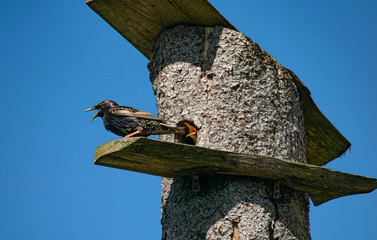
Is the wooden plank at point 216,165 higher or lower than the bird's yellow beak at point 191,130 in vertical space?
Result: lower

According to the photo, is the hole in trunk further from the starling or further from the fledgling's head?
the fledgling's head

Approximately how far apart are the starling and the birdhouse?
0.57ft

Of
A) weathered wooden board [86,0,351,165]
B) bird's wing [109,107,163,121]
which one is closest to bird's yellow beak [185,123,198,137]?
bird's wing [109,107,163,121]

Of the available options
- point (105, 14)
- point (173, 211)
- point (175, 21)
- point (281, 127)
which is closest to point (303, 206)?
point (281, 127)

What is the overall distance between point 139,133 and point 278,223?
1424mm

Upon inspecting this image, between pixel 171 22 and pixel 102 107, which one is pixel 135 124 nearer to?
pixel 102 107

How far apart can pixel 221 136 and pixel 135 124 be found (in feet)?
2.56

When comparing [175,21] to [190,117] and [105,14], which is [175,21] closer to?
[105,14]

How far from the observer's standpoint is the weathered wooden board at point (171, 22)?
4930mm

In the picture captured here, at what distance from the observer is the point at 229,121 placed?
444 centimetres

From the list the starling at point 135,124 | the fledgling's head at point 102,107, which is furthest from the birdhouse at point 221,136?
the fledgling's head at point 102,107

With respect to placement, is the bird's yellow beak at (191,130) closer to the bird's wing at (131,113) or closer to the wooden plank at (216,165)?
the bird's wing at (131,113)

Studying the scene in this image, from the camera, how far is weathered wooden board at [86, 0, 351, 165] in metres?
4.93

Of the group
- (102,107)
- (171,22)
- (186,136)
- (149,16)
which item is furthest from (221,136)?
(149,16)
